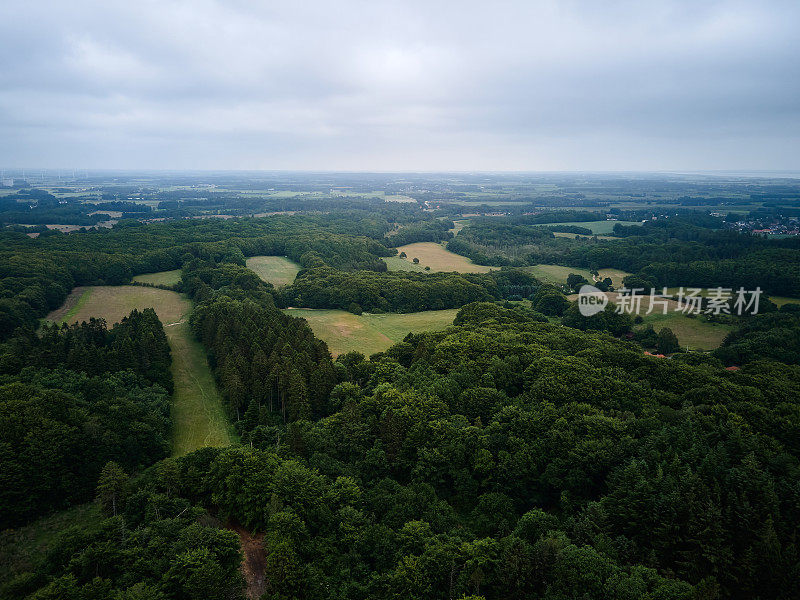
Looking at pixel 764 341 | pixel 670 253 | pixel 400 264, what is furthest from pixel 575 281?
pixel 764 341

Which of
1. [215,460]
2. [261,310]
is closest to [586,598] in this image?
[215,460]

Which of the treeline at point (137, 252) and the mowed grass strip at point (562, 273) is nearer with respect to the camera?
the treeline at point (137, 252)

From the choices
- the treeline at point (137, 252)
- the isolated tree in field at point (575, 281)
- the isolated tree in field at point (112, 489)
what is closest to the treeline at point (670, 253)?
the isolated tree in field at point (575, 281)

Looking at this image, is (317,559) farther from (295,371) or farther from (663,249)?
(663,249)

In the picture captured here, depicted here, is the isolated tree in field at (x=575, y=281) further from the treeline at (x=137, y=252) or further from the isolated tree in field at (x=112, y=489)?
the isolated tree in field at (x=112, y=489)

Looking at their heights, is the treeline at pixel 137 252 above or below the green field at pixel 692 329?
above

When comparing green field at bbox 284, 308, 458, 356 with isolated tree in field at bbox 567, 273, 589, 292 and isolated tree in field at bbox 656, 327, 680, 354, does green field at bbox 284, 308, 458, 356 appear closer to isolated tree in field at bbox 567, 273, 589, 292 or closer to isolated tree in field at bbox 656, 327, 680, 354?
isolated tree in field at bbox 656, 327, 680, 354

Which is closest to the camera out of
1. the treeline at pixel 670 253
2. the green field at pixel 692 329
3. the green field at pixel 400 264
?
the green field at pixel 692 329
